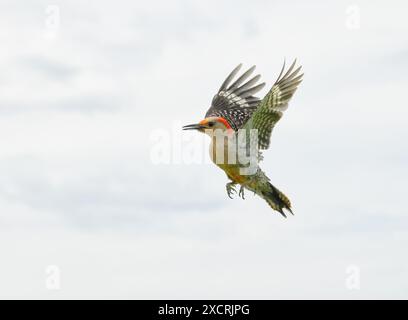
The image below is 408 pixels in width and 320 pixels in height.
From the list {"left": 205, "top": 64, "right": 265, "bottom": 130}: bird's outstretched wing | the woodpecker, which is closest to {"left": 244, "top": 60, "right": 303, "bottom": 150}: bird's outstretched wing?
the woodpecker

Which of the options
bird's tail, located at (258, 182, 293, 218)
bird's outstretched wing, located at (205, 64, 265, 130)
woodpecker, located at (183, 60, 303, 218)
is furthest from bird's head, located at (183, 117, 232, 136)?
bird's outstretched wing, located at (205, 64, 265, 130)

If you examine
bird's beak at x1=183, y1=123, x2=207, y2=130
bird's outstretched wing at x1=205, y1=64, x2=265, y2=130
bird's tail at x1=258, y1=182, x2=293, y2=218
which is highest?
bird's outstretched wing at x1=205, y1=64, x2=265, y2=130

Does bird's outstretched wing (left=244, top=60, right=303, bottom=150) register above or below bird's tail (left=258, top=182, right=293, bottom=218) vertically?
above

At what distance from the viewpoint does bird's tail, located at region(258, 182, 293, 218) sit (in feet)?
49.4

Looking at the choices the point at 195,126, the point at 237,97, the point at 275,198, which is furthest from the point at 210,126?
the point at 237,97

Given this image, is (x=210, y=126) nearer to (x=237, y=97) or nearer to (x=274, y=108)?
(x=274, y=108)

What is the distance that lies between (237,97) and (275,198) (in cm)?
380

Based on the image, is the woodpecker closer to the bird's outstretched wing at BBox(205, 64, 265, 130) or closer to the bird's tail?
the bird's tail

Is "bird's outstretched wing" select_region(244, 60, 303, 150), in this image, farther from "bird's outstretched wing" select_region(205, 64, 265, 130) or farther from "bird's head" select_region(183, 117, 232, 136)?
"bird's outstretched wing" select_region(205, 64, 265, 130)

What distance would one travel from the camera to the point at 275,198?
49.6 ft

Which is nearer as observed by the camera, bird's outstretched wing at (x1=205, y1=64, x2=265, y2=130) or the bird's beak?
the bird's beak

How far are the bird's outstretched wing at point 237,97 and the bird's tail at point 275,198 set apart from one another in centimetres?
316

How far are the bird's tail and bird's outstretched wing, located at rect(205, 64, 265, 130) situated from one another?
10.4 feet

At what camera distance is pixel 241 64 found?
58.9 ft
